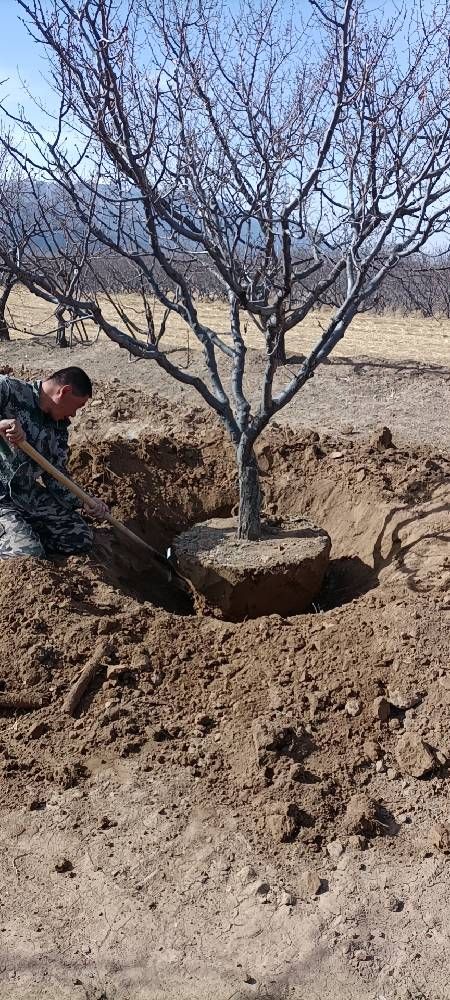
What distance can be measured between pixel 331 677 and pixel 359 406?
4432 millimetres

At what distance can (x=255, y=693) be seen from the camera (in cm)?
347

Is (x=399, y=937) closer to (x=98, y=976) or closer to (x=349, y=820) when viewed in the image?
(x=349, y=820)

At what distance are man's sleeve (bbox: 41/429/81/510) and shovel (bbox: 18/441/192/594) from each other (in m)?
0.07

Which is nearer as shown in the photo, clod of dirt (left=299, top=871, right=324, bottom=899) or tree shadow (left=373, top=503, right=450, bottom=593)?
clod of dirt (left=299, top=871, right=324, bottom=899)

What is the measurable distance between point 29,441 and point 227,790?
2.42 meters

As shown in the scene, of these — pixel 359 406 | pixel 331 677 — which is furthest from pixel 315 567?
pixel 359 406

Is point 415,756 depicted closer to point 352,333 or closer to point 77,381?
point 77,381

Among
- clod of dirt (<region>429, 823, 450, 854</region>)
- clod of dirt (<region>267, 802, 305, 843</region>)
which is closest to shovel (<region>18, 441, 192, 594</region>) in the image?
clod of dirt (<region>267, 802, 305, 843</region>)

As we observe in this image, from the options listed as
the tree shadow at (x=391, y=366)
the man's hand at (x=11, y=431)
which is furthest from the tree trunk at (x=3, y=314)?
the man's hand at (x=11, y=431)

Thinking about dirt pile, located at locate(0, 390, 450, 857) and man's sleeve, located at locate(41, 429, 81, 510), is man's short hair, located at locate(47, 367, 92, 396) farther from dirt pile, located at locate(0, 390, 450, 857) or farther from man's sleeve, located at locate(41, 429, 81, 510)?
dirt pile, located at locate(0, 390, 450, 857)

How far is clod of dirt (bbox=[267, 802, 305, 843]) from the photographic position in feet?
9.36

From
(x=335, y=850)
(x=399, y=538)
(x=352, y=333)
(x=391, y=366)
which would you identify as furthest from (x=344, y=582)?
(x=352, y=333)

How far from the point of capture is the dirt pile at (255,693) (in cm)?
304

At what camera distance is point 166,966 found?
242 cm
